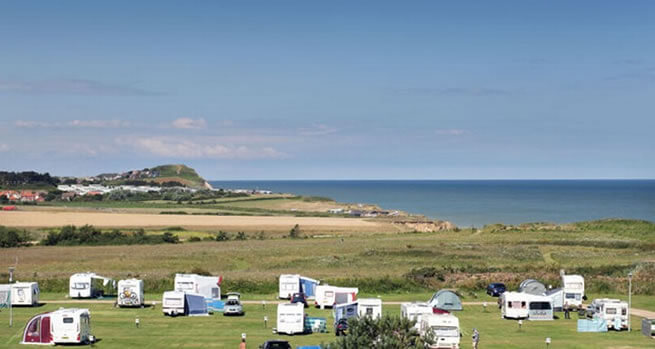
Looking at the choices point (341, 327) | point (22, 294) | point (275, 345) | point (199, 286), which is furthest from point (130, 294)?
point (275, 345)

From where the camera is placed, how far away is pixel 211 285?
61.2 metres

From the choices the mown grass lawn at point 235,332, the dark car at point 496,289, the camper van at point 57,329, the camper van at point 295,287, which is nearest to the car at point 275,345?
the mown grass lawn at point 235,332

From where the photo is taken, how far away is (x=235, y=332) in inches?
1933

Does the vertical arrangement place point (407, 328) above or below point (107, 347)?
above

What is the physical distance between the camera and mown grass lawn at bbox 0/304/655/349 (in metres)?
45.9

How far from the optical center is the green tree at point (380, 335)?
1297 inches

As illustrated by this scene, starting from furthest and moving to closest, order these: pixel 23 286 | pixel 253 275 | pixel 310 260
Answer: pixel 310 260, pixel 253 275, pixel 23 286

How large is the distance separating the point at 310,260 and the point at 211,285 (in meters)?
31.3

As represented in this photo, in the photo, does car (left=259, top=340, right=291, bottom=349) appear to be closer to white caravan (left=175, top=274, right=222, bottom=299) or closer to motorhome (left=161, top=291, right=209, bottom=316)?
motorhome (left=161, top=291, right=209, bottom=316)

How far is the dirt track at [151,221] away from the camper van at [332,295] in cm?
8155

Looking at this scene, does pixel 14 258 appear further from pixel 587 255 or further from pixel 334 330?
pixel 587 255

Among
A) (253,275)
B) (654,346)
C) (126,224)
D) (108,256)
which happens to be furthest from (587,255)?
(126,224)

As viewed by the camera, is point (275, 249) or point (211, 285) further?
point (275, 249)

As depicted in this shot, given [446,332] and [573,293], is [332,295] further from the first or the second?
[573,293]
